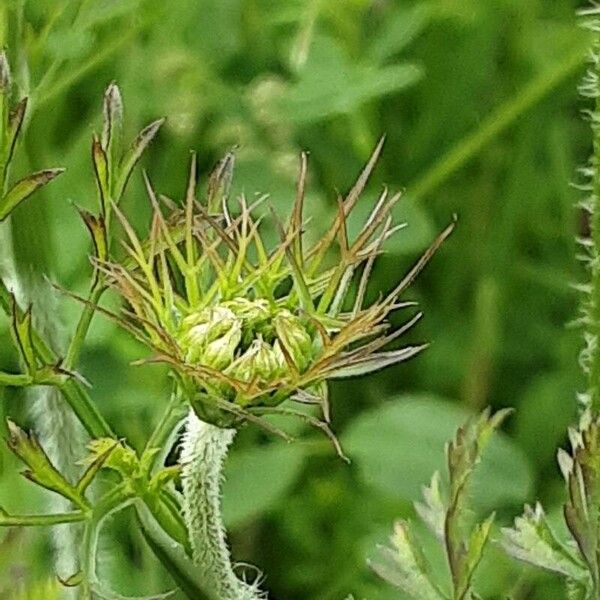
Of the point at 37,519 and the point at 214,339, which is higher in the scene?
the point at 214,339

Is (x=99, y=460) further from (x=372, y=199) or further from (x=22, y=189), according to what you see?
(x=372, y=199)

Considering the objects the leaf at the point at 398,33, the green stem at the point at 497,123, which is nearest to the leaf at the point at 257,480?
the green stem at the point at 497,123

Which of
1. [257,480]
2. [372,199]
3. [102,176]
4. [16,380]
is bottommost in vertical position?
[257,480]

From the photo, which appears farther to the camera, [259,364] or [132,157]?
[132,157]

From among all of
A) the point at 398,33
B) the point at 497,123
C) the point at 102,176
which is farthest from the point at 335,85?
the point at 102,176

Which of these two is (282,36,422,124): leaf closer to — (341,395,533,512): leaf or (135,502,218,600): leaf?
(341,395,533,512): leaf

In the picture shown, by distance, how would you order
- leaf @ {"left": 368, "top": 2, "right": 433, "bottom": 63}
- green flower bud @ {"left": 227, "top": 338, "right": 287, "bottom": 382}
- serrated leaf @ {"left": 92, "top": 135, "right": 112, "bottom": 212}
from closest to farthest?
green flower bud @ {"left": 227, "top": 338, "right": 287, "bottom": 382} < serrated leaf @ {"left": 92, "top": 135, "right": 112, "bottom": 212} < leaf @ {"left": 368, "top": 2, "right": 433, "bottom": 63}

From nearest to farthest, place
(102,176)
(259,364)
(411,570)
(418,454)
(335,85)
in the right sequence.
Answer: (259,364), (102,176), (411,570), (418,454), (335,85)

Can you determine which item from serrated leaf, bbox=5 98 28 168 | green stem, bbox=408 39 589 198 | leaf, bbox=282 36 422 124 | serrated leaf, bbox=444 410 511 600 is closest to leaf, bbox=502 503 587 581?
serrated leaf, bbox=444 410 511 600
